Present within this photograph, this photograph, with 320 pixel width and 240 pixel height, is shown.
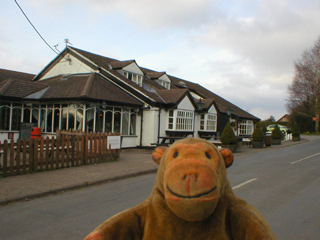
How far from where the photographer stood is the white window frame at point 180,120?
1998cm

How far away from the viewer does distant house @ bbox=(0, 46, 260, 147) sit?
54.8 ft

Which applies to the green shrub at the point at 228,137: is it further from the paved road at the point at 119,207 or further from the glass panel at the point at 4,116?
the glass panel at the point at 4,116

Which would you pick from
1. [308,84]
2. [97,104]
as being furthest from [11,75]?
[308,84]

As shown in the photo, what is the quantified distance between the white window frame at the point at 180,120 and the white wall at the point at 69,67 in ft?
23.0

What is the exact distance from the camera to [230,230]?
2.00m

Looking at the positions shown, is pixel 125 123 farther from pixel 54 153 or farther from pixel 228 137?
pixel 54 153

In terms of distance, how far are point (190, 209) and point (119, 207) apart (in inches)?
181

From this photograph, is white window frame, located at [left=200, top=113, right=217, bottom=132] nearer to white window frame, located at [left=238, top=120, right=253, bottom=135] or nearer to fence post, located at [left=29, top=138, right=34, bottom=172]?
white window frame, located at [left=238, top=120, right=253, bottom=135]

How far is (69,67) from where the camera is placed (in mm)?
21859

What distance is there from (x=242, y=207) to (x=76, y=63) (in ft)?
70.0

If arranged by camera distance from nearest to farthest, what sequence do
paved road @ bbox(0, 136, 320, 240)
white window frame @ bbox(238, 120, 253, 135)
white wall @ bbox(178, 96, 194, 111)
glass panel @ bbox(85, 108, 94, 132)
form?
paved road @ bbox(0, 136, 320, 240) < glass panel @ bbox(85, 108, 94, 132) < white wall @ bbox(178, 96, 194, 111) < white window frame @ bbox(238, 120, 253, 135)

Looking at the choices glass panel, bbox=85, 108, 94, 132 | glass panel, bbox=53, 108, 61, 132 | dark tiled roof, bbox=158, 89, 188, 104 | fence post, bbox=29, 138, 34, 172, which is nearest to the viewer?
fence post, bbox=29, 138, 34, 172

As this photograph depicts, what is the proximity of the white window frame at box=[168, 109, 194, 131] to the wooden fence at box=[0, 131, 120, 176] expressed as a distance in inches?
317

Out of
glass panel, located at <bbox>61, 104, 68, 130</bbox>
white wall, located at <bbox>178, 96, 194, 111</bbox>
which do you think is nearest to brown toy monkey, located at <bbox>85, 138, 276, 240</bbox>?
glass panel, located at <bbox>61, 104, 68, 130</bbox>
